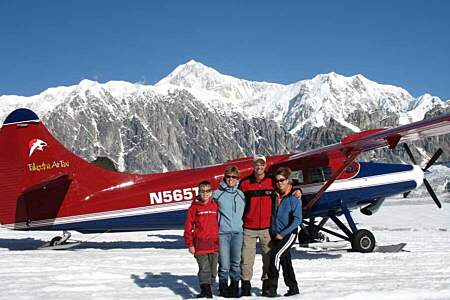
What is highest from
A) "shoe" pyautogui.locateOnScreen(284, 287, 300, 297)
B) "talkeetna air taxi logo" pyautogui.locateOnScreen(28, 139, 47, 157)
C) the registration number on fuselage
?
"talkeetna air taxi logo" pyautogui.locateOnScreen(28, 139, 47, 157)

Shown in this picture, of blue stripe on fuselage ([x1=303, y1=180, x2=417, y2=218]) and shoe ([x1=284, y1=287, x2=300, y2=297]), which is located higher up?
blue stripe on fuselage ([x1=303, y1=180, x2=417, y2=218])

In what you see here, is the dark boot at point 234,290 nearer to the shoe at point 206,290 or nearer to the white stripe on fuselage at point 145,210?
the shoe at point 206,290

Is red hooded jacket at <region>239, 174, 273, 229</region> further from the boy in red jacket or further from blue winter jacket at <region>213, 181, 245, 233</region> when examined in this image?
the boy in red jacket

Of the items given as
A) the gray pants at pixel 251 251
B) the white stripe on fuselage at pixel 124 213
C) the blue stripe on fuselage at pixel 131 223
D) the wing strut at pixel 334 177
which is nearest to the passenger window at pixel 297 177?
the wing strut at pixel 334 177

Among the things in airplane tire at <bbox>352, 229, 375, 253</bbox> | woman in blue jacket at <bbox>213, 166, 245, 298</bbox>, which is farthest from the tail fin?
woman in blue jacket at <bbox>213, 166, 245, 298</bbox>

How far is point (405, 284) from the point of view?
7102 mm

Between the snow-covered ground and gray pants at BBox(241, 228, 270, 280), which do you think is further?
the snow-covered ground

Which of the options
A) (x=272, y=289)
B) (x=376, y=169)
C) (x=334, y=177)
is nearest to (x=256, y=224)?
(x=272, y=289)

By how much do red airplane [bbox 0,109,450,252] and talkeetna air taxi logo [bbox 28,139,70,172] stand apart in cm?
2

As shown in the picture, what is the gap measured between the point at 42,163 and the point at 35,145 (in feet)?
1.46

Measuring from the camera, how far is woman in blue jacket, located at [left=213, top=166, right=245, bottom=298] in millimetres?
6594

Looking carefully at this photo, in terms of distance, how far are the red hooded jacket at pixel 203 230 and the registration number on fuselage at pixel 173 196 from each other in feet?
17.3

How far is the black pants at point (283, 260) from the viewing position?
21.5ft

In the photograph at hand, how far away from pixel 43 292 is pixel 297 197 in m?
3.50
